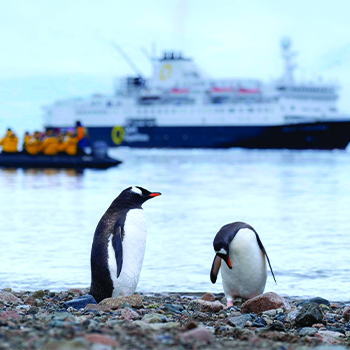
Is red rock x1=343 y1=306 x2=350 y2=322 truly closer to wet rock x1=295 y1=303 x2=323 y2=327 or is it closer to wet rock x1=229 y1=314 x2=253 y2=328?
wet rock x1=295 y1=303 x2=323 y2=327

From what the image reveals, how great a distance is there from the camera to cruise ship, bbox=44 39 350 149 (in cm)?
5094

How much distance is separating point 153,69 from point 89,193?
161 feet

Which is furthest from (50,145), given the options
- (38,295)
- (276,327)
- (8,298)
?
(276,327)

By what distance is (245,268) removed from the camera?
4.77m

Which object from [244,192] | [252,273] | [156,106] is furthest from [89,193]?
[156,106]

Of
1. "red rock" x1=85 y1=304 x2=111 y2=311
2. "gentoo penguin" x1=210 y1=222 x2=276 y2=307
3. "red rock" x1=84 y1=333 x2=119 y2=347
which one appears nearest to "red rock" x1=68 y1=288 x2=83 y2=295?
"red rock" x1=85 y1=304 x2=111 y2=311

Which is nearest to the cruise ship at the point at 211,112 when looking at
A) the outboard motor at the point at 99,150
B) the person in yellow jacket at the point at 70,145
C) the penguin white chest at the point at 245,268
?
the outboard motor at the point at 99,150

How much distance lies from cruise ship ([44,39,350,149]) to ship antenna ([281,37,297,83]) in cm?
8

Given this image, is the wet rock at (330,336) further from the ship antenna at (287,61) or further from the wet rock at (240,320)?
the ship antenna at (287,61)

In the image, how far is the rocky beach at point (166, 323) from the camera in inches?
106

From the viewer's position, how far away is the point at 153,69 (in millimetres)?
63031

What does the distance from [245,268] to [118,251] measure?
902 millimetres

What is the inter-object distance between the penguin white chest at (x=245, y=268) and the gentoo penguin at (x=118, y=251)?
2.00 ft

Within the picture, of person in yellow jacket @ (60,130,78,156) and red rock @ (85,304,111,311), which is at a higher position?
person in yellow jacket @ (60,130,78,156)
